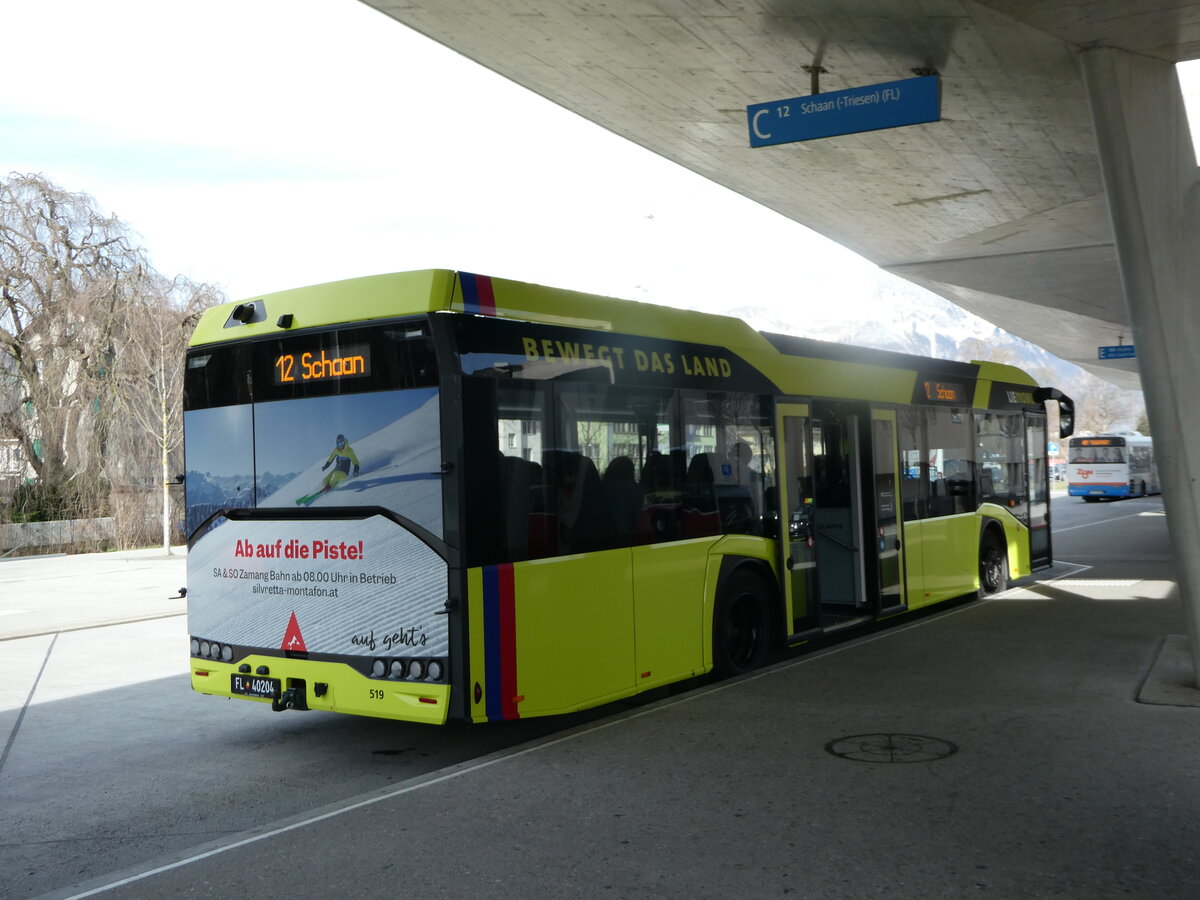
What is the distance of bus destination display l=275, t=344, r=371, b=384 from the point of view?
23.3 feet

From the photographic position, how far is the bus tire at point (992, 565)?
1450 centimetres

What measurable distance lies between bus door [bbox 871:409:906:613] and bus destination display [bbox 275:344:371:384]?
6.54m

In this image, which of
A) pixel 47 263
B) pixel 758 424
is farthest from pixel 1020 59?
pixel 47 263

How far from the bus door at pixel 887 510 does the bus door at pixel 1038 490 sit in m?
4.61

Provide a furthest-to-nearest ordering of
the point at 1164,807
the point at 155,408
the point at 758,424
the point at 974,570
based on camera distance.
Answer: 1. the point at 155,408
2. the point at 974,570
3. the point at 758,424
4. the point at 1164,807

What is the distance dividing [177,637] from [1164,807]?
1174cm

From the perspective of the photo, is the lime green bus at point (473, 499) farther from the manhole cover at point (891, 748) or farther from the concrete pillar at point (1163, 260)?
the concrete pillar at point (1163, 260)

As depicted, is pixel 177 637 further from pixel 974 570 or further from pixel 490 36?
pixel 974 570

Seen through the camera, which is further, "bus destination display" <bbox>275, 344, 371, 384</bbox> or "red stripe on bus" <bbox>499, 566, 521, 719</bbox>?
"bus destination display" <bbox>275, 344, 371, 384</bbox>

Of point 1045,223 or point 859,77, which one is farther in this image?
point 1045,223

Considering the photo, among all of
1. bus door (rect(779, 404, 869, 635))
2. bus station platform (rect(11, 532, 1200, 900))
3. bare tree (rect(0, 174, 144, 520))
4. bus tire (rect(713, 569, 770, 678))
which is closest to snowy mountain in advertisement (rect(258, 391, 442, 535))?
bus station platform (rect(11, 532, 1200, 900))

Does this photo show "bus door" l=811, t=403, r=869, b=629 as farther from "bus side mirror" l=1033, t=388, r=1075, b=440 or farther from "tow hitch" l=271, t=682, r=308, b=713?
"tow hitch" l=271, t=682, r=308, b=713

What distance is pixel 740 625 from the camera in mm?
9734

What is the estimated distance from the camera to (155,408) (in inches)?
1137
